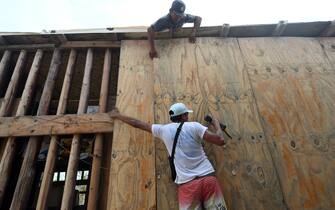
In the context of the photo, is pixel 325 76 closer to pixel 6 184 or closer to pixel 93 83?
pixel 93 83

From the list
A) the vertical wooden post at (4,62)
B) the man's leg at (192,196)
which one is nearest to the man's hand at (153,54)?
the man's leg at (192,196)

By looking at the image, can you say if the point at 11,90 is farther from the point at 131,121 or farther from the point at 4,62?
the point at 131,121

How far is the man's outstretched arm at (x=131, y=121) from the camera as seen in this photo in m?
3.82

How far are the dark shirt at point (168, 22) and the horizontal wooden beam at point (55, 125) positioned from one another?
1.97 m

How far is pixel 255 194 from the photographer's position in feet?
Result: 11.9

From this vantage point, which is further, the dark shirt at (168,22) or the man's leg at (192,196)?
the dark shirt at (168,22)

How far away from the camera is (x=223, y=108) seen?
4340mm

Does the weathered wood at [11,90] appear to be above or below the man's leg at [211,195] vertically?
above

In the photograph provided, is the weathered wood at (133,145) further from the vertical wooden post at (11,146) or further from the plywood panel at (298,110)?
the plywood panel at (298,110)

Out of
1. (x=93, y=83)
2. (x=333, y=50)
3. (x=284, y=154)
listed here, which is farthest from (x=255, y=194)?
(x=93, y=83)

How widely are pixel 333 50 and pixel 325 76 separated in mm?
858

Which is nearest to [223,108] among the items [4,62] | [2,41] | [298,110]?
[298,110]

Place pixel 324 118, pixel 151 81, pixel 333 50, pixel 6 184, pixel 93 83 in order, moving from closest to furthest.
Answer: pixel 6 184, pixel 324 118, pixel 151 81, pixel 333 50, pixel 93 83

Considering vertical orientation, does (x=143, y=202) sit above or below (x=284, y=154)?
below
